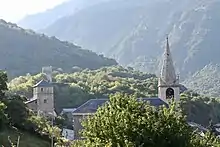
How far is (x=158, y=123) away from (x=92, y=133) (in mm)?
2207

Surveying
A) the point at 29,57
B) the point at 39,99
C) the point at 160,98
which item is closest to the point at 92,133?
the point at 160,98

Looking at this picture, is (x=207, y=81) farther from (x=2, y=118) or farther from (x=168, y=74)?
(x=2, y=118)

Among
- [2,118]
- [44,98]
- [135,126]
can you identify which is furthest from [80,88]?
[135,126]

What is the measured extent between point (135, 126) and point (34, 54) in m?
137

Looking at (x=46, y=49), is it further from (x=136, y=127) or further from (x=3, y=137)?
(x=136, y=127)

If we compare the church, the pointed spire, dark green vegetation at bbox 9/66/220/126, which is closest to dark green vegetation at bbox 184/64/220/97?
dark green vegetation at bbox 9/66/220/126

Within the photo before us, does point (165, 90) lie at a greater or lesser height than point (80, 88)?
lesser

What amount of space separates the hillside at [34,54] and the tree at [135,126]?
111m

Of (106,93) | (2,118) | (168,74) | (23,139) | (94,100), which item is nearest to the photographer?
(2,118)

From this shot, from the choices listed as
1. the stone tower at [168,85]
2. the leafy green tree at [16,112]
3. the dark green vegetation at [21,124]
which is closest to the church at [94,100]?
the stone tower at [168,85]

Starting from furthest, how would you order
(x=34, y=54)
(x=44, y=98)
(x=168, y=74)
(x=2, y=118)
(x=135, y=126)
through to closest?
1. (x=34, y=54)
2. (x=44, y=98)
3. (x=168, y=74)
4. (x=2, y=118)
5. (x=135, y=126)

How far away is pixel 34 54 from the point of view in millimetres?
154375

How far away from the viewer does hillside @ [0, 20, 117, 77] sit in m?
142

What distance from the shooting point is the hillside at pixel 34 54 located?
468 feet
